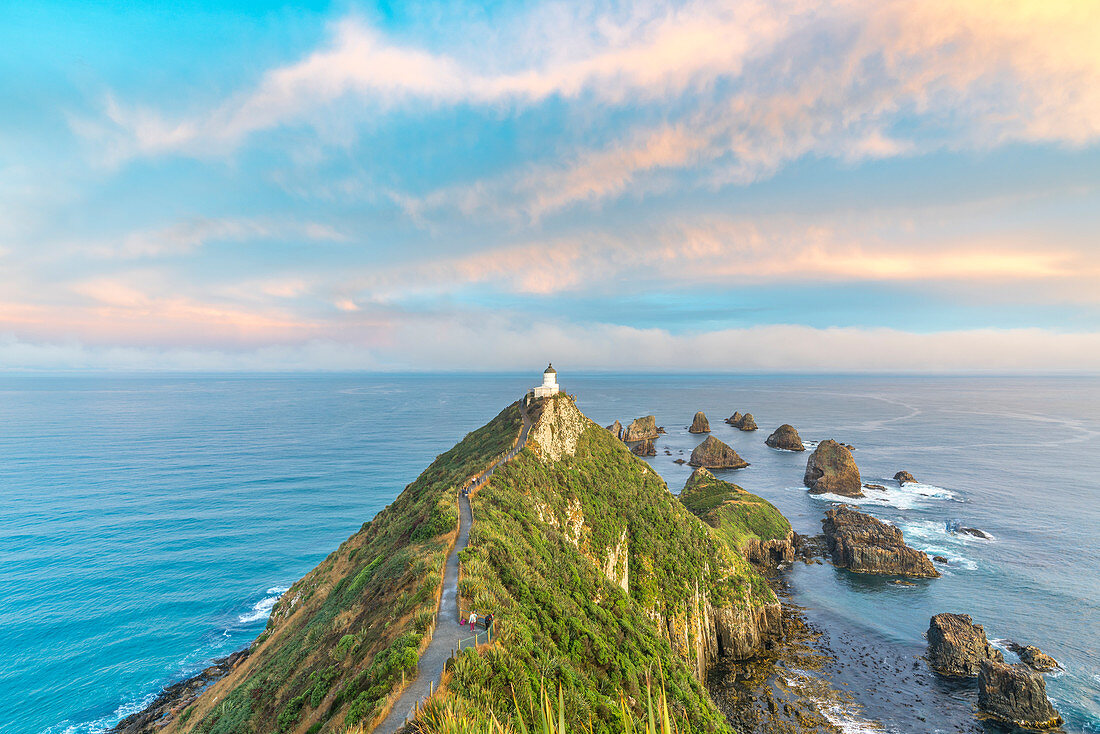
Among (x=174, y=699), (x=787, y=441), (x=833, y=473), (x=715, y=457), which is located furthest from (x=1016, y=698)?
(x=787, y=441)

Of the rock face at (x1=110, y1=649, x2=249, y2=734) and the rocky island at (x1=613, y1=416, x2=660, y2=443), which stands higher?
the rocky island at (x1=613, y1=416, x2=660, y2=443)

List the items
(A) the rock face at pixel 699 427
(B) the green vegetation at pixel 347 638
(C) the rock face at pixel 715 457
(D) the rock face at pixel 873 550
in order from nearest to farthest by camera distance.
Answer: (B) the green vegetation at pixel 347 638 < (D) the rock face at pixel 873 550 < (C) the rock face at pixel 715 457 < (A) the rock face at pixel 699 427

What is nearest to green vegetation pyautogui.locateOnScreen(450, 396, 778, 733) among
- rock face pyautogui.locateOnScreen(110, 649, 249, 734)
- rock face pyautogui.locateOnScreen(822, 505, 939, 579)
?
rock face pyautogui.locateOnScreen(822, 505, 939, 579)

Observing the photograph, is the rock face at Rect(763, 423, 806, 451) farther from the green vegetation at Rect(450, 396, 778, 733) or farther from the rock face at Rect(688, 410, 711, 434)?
the green vegetation at Rect(450, 396, 778, 733)

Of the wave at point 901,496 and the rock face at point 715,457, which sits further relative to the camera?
the rock face at point 715,457

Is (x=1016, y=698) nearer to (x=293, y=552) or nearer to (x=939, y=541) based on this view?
(x=939, y=541)

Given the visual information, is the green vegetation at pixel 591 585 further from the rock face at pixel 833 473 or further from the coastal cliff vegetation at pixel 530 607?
the rock face at pixel 833 473

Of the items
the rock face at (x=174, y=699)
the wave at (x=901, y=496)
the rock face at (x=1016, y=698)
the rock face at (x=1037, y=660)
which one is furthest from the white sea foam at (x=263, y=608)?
the wave at (x=901, y=496)
